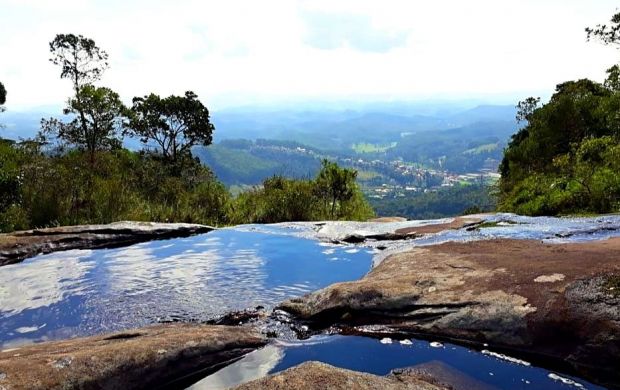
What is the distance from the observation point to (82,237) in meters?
10.1

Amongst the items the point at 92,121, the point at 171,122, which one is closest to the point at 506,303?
the point at 92,121

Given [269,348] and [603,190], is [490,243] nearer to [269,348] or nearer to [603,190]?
[269,348]

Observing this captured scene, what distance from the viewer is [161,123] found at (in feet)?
109

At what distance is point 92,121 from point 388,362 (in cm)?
2529

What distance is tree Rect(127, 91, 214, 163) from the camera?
3294 centimetres

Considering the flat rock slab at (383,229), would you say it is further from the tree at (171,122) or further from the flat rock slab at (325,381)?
the tree at (171,122)

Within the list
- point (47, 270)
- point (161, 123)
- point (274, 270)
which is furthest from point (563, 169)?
point (161, 123)

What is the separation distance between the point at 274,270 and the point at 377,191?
18487cm

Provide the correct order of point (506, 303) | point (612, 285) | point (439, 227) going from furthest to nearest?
point (439, 227) → point (506, 303) → point (612, 285)

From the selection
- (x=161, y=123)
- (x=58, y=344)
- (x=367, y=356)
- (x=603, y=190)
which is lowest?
(x=367, y=356)

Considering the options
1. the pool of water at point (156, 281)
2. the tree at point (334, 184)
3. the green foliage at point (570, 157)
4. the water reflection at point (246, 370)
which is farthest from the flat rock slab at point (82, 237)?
the green foliage at point (570, 157)

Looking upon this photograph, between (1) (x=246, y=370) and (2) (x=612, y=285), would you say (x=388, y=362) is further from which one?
(2) (x=612, y=285)

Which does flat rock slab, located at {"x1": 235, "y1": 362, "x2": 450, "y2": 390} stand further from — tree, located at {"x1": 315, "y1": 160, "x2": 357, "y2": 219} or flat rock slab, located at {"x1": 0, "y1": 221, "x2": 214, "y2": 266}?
tree, located at {"x1": 315, "y1": 160, "x2": 357, "y2": 219}

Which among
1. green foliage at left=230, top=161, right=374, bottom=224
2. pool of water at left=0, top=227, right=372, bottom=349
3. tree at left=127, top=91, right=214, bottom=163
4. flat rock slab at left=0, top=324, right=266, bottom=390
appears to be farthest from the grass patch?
tree at left=127, top=91, right=214, bottom=163
